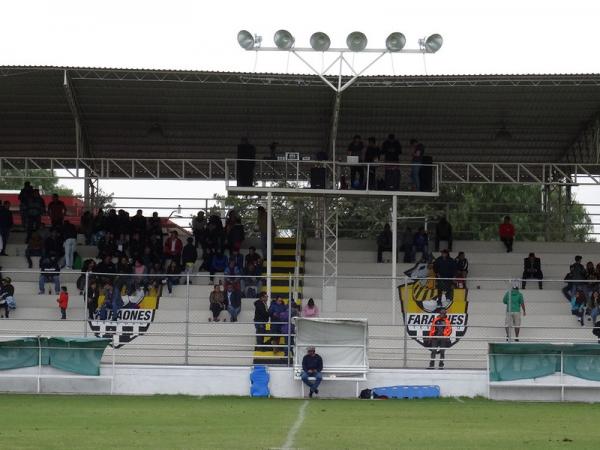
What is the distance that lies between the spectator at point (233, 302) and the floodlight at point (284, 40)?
20.7 ft

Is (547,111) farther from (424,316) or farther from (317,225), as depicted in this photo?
(424,316)

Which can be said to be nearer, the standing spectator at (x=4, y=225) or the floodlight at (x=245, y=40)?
the floodlight at (x=245, y=40)

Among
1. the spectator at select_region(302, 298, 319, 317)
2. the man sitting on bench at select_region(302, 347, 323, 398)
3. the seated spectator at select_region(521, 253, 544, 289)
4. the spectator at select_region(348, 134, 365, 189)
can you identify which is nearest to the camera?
the man sitting on bench at select_region(302, 347, 323, 398)

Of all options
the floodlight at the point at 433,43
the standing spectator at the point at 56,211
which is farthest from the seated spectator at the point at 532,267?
the standing spectator at the point at 56,211

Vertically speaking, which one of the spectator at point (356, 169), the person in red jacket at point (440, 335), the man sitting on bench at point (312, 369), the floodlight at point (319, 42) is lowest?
the man sitting on bench at point (312, 369)

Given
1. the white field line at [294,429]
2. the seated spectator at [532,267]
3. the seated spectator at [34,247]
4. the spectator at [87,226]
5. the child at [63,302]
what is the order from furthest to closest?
the spectator at [87,226]
the seated spectator at [34,247]
the seated spectator at [532,267]
the child at [63,302]
the white field line at [294,429]

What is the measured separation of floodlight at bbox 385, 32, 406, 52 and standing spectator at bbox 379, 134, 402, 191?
10.7ft

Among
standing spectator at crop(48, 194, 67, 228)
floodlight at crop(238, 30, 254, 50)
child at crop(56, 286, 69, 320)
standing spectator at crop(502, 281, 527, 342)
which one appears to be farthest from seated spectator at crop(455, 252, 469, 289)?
standing spectator at crop(48, 194, 67, 228)

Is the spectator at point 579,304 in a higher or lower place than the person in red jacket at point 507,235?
lower

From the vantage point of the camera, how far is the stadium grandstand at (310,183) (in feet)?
95.2

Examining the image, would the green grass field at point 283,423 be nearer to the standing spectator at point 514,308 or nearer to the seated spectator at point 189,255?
the standing spectator at point 514,308

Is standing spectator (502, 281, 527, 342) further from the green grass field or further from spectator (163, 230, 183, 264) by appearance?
spectator (163, 230, 183, 264)

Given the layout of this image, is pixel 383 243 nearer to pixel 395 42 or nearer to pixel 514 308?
pixel 395 42

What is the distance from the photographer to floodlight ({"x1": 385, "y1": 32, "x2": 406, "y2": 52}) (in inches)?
1275
